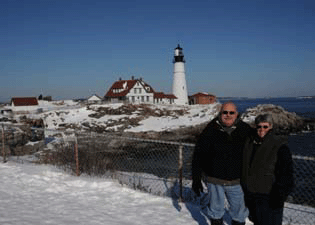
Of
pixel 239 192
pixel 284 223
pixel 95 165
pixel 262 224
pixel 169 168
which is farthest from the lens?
pixel 169 168

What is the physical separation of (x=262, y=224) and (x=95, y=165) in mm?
6176

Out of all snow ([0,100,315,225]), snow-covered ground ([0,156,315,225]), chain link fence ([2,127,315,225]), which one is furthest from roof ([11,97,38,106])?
snow-covered ground ([0,156,315,225])

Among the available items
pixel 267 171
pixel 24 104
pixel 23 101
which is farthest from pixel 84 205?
pixel 23 101

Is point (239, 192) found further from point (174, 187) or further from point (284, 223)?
point (174, 187)

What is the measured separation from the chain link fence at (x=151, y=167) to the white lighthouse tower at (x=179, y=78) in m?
38.4

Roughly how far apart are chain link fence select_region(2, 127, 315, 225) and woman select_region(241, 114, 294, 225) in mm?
1336

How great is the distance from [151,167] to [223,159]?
14907 millimetres

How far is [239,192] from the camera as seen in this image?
12.6 feet

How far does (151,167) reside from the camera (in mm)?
18281

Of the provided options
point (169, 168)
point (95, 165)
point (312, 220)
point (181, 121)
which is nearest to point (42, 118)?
point (181, 121)

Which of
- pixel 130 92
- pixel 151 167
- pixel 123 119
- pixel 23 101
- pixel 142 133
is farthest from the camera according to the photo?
pixel 23 101

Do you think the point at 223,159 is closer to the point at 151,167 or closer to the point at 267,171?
the point at 267,171

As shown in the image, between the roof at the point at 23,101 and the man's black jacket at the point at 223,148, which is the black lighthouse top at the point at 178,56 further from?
the man's black jacket at the point at 223,148

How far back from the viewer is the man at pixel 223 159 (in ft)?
12.3
